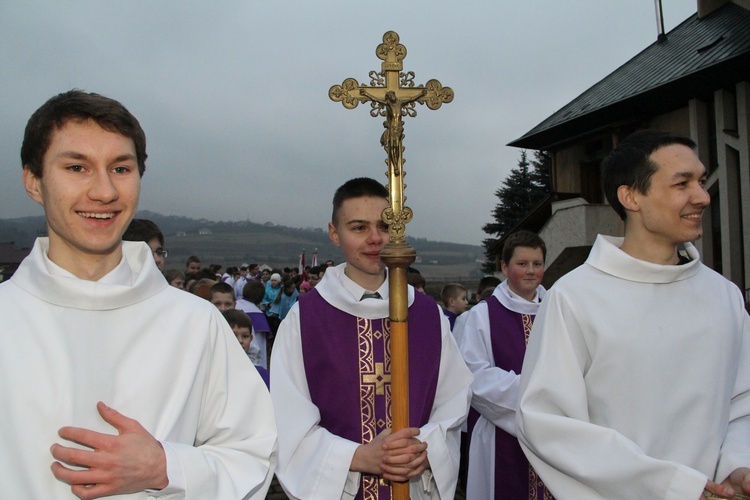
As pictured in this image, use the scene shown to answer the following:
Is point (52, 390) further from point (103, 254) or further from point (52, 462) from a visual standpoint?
point (103, 254)

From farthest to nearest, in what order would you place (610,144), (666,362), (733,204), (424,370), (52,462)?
(610,144) → (733,204) → (424,370) → (666,362) → (52,462)

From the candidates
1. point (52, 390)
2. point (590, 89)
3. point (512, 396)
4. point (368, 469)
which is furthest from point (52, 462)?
point (590, 89)

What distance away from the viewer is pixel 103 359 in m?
1.79

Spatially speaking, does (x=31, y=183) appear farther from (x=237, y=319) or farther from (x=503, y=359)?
(x=503, y=359)

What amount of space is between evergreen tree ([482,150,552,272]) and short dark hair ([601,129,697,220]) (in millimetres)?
33712

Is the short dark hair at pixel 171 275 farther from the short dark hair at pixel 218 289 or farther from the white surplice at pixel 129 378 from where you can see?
the white surplice at pixel 129 378

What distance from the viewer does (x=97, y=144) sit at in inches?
71.2

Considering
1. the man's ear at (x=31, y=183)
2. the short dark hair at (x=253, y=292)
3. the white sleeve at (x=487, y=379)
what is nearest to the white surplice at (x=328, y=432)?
the white sleeve at (x=487, y=379)

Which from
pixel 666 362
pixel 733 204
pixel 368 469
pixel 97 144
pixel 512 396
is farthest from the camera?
pixel 733 204

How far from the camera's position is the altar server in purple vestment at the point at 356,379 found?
2.86 meters

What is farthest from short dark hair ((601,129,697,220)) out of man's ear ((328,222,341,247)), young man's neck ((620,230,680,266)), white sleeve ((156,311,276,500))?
white sleeve ((156,311,276,500))

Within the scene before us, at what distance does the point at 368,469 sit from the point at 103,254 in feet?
4.79

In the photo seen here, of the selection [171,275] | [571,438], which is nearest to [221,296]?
[171,275]

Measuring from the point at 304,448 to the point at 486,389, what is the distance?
1451mm
